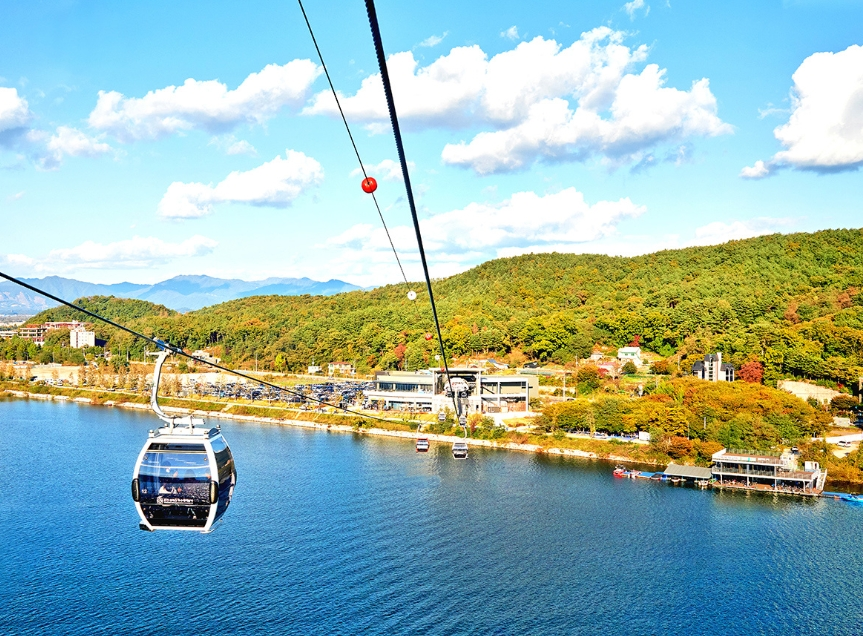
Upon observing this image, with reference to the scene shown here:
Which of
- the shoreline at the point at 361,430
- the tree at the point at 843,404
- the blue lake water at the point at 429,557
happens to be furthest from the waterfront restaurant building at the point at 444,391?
the tree at the point at 843,404

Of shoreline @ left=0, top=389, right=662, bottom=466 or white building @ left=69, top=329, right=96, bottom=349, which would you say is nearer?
shoreline @ left=0, top=389, right=662, bottom=466

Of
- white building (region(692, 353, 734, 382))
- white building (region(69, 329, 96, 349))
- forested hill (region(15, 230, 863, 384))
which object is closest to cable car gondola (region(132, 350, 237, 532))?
Result: forested hill (region(15, 230, 863, 384))

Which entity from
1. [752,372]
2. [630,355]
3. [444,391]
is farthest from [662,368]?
[444,391]

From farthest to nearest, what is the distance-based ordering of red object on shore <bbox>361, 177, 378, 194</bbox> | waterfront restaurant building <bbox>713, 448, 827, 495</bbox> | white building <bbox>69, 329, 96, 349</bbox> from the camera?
white building <bbox>69, 329, 96, 349</bbox> → waterfront restaurant building <bbox>713, 448, 827, 495</bbox> → red object on shore <bbox>361, 177, 378, 194</bbox>

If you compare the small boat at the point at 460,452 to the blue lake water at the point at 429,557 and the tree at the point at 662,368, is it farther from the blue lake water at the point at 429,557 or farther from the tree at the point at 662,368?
the tree at the point at 662,368

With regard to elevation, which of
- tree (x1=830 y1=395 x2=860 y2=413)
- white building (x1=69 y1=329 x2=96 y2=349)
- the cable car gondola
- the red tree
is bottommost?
tree (x1=830 y1=395 x2=860 y2=413)

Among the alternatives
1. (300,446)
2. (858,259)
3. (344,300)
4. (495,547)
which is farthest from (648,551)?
(344,300)

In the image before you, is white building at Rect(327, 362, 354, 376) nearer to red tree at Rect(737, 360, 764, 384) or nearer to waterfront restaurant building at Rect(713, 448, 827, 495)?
red tree at Rect(737, 360, 764, 384)
